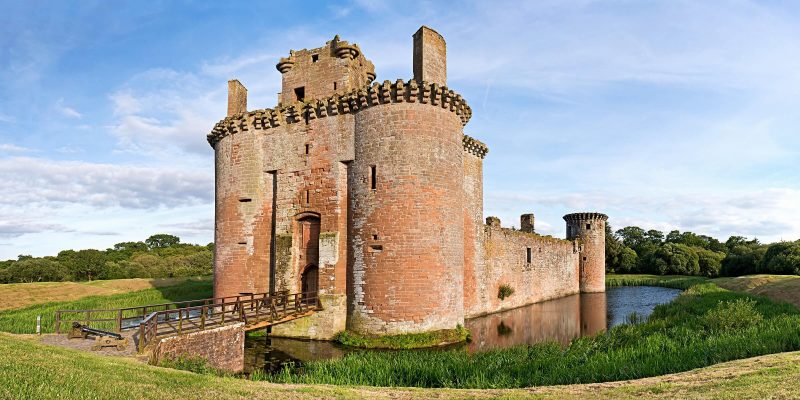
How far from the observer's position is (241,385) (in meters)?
7.85

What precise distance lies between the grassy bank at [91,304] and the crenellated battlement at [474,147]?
15.6m

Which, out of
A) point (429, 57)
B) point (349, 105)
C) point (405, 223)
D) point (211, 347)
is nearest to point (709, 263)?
point (429, 57)

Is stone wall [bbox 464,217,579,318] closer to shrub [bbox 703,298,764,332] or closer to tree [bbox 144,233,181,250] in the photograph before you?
shrub [bbox 703,298,764,332]

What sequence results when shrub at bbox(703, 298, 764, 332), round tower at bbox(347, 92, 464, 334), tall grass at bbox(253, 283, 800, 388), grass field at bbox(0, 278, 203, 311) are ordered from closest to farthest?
tall grass at bbox(253, 283, 800, 388)
shrub at bbox(703, 298, 764, 332)
round tower at bbox(347, 92, 464, 334)
grass field at bbox(0, 278, 203, 311)

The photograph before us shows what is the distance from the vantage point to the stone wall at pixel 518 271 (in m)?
24.6

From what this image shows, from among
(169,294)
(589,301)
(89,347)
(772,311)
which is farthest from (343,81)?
(589,301)

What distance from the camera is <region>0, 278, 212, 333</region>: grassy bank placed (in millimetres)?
16408

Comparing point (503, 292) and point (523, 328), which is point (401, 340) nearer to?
point (523, 328)

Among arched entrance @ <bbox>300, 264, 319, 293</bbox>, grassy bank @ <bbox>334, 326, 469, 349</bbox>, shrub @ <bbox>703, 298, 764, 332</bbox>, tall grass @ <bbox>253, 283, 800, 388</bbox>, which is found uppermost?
arched entrance @ <bbox>300, 264, 319, 293</bbox>

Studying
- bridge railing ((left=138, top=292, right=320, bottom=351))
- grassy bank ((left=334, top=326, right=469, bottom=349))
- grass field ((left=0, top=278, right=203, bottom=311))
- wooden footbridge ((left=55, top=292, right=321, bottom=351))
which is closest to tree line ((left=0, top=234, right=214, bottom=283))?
grass field ((left=0, top=278, right=203, bottom=311))

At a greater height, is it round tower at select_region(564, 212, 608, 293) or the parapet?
the parapet

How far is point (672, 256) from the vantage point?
199ft

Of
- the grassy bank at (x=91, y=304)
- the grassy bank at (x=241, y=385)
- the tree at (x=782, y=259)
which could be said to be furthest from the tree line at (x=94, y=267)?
the tree at (x=782, y=259)

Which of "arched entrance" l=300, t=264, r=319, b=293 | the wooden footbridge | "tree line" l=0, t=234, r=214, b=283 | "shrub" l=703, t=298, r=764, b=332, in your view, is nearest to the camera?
the wooden footbridge
